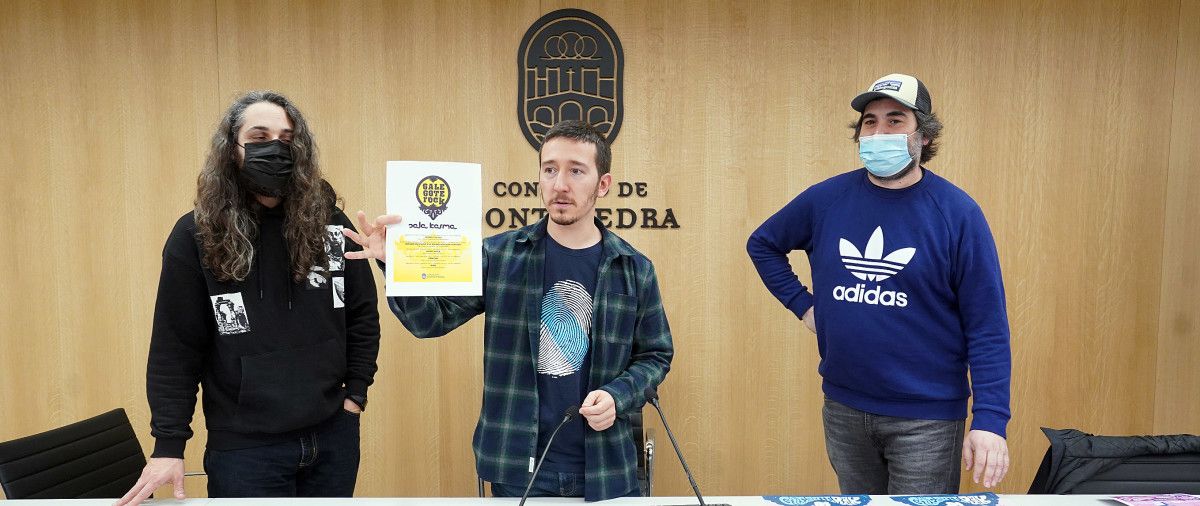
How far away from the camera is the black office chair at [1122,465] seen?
5.07 ft

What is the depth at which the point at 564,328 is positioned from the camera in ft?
4.93

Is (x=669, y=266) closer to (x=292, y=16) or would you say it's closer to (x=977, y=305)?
(x=977, y=305)

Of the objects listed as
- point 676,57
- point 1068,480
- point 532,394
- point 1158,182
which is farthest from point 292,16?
point 1158,182

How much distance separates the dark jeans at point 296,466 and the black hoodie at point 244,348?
1.2 inches

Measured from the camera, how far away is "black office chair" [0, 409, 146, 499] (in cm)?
167

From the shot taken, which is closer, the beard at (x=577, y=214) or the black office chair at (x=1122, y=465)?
the beard at (x=577, y=214)

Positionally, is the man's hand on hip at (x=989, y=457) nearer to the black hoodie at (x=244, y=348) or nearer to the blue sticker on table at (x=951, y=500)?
the blue sticker on table at (x=951, y=500)

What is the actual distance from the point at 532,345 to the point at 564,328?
0.09 metres

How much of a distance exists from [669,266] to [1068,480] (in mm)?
1675

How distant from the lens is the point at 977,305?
1.62 m

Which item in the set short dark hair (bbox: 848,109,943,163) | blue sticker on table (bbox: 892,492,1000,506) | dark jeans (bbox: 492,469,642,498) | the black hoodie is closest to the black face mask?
the black hoodie

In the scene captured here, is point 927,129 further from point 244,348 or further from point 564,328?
point 244,348

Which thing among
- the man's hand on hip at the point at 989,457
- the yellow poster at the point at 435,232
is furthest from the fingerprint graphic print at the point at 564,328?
the man's hand on hip at the point at 989,457

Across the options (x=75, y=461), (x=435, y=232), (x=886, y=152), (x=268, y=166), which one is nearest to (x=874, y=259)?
(x=886, y=152)
